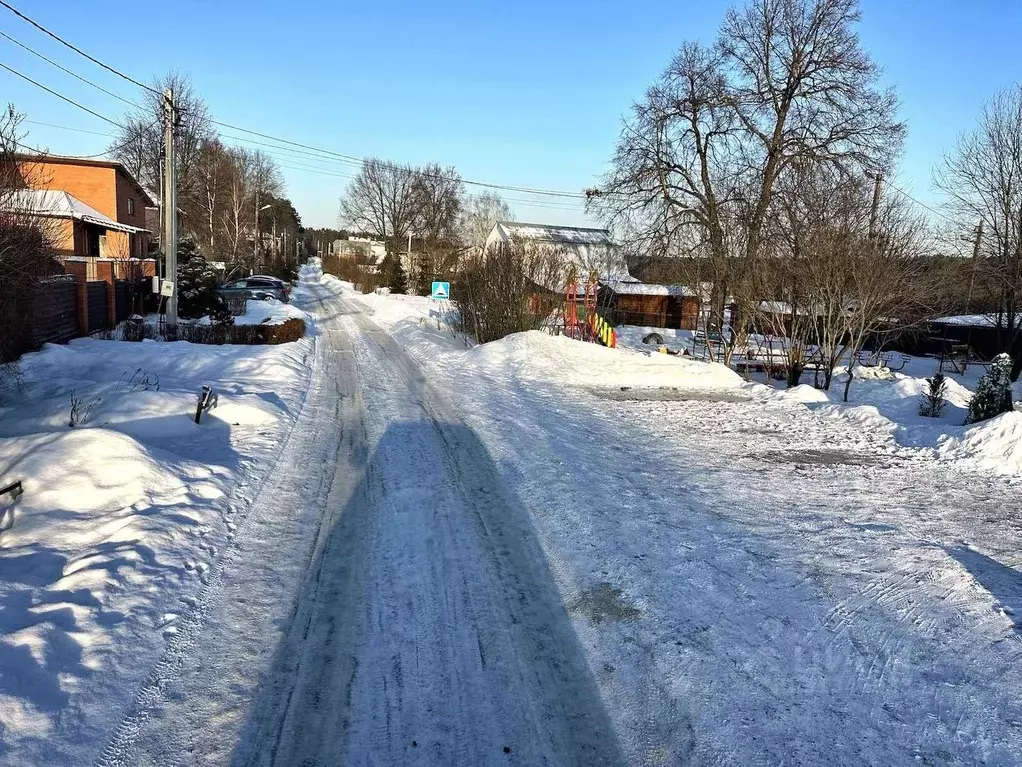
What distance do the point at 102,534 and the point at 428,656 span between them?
10.2 ft

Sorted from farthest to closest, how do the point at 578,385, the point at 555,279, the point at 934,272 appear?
the point at 555,279, the point at 934,272, the point at 578,385

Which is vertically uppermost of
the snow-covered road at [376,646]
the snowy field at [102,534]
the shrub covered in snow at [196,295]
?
the shrub covered in snow at [196,295]

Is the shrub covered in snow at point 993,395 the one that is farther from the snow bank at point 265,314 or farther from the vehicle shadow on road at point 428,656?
the snow bank at point 265,314

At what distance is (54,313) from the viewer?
51.8ft

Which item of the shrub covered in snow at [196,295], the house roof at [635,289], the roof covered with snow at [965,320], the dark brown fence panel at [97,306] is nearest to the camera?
the dark brown fence panel at [97,306]

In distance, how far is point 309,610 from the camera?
484 centimetres

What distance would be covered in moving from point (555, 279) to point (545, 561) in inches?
663

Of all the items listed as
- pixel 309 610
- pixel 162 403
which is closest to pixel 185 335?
pixel 162 403

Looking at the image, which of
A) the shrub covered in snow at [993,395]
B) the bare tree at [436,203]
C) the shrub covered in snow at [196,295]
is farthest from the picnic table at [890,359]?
the bare tree at [436,203]

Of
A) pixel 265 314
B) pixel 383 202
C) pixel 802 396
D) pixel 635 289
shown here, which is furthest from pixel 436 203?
pixel 802 396

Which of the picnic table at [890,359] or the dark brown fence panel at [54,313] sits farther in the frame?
the picnic table at [890,359]

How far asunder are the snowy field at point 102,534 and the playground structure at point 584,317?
470 inches

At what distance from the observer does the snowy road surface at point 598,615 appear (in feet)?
11.8

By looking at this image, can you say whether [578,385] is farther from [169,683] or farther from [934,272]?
[169,683]
